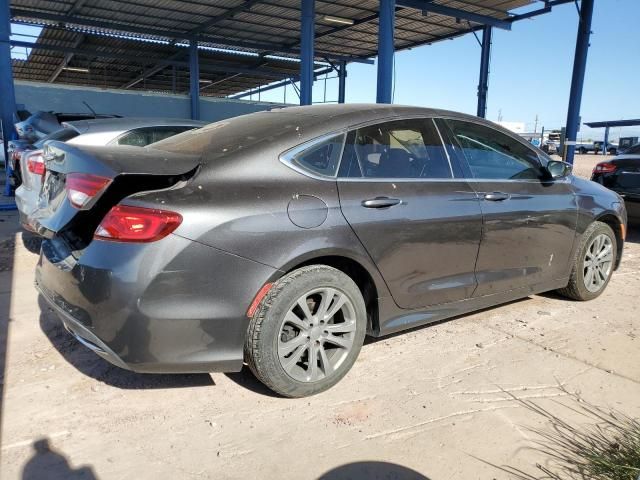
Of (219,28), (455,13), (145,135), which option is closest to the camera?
(145,135)

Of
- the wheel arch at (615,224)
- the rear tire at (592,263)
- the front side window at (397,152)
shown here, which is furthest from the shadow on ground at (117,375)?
the wheel arch at (615,224)

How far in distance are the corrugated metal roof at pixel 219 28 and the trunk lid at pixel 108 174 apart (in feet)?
44.5

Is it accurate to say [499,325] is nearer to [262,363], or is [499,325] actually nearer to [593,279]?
[593,279]

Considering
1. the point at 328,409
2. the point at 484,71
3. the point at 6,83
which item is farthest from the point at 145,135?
the point at 484,71

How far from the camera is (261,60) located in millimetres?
23188

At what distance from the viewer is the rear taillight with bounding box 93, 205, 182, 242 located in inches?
93.5

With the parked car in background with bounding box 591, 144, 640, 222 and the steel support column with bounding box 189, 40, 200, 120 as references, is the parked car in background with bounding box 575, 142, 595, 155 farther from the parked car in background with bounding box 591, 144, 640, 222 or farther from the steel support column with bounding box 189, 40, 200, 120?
the parked car in background with bounding box 591, 144, 640, 222

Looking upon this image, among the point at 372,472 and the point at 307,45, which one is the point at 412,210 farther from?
the point at 307,45

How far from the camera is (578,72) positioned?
1415 centimetres

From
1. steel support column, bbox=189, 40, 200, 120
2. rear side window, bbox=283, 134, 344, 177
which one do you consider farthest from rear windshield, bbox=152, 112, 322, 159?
steel support column, bbox=189, 40, 200, 120

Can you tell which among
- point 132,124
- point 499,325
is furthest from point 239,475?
point 132,124

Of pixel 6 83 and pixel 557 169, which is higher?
pixel 6 83

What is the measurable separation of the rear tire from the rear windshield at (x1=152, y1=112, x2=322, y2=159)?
279cm

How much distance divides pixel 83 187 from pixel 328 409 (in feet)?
5.65
